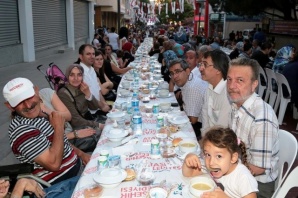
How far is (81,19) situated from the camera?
21.0 m

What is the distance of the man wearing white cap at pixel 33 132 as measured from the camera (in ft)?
7.45

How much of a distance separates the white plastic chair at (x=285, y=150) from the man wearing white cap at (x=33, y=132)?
5.62 ft

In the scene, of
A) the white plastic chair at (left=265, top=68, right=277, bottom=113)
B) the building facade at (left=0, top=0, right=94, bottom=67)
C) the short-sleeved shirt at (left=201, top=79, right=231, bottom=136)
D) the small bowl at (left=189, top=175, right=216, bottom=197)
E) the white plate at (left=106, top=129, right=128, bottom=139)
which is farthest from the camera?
the building facade at (left=0, top=0, right=94, bottom=67)

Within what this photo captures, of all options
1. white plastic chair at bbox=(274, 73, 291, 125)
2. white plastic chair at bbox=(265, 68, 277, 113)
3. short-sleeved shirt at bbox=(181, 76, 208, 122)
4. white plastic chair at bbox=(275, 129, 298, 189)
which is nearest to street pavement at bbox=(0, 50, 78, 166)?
short-sleeved shirt at bbox=(181, 76, 208, 122)

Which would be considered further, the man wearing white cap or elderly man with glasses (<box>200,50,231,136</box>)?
elderly man with glasses (<box>200,50,231,136</box>)

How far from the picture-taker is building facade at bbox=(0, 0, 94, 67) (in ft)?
33.2

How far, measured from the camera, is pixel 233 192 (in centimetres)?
204

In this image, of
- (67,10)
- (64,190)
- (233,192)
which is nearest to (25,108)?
(64,190)

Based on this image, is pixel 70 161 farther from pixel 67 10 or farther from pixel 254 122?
pixel 67 10

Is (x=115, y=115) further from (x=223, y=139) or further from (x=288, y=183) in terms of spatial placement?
(x=288, y=183)

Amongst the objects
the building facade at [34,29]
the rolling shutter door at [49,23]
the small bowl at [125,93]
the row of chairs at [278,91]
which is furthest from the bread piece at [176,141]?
the rolling shutter door at [49,23]

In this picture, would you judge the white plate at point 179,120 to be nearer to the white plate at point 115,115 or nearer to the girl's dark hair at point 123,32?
the white plate at point 115,115

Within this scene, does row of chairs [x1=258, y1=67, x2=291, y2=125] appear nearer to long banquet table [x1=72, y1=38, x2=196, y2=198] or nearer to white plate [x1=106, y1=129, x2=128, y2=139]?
long banquet table [x1=72, y1=38, x2=196, y2=198]

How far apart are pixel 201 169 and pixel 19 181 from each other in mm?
1312
